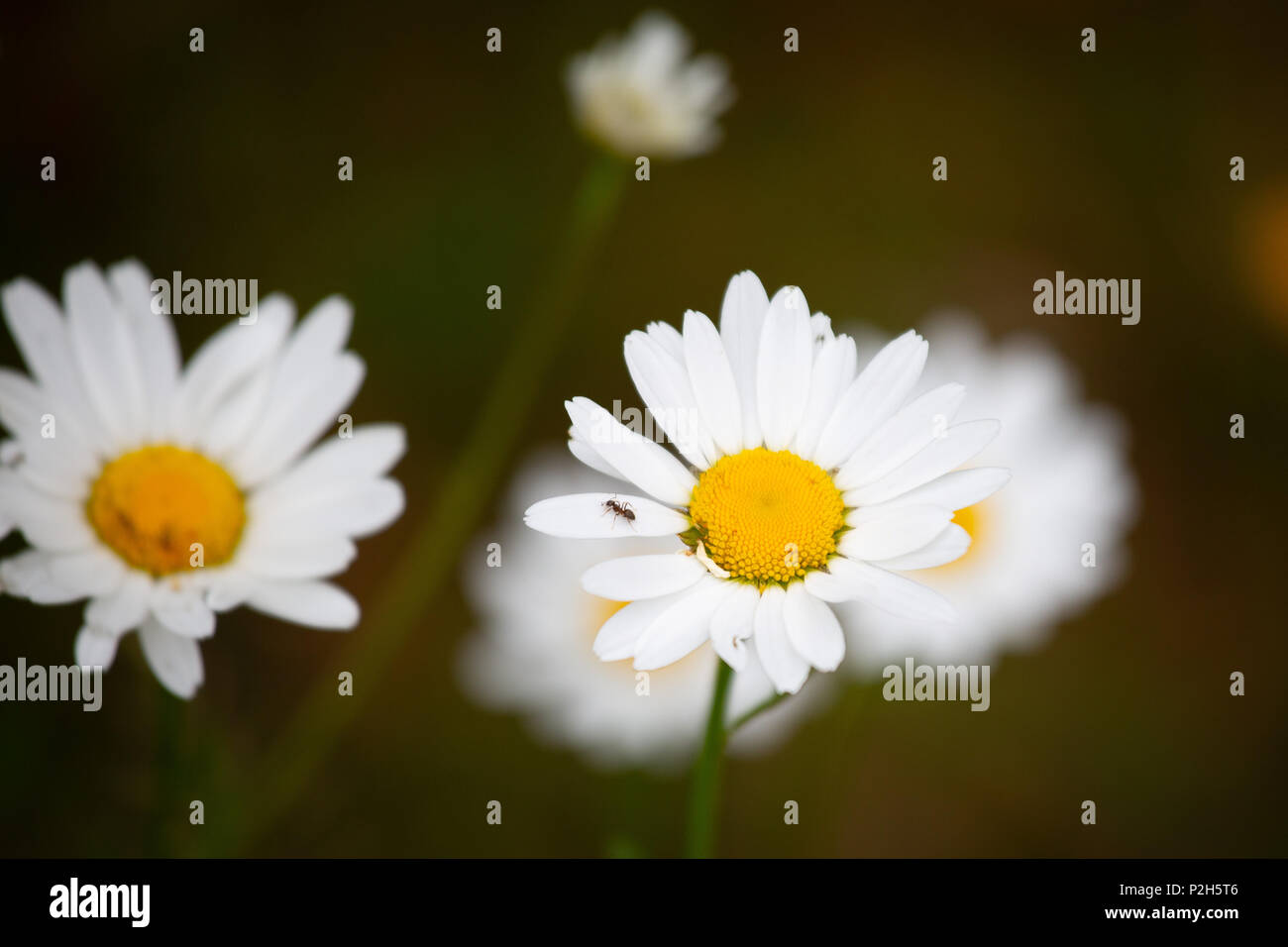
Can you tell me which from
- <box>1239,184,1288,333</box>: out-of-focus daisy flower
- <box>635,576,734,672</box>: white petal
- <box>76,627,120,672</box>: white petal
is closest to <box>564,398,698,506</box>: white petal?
<box>635,576,734,672</box>: white petal

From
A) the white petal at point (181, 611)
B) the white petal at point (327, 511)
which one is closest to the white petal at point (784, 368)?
the white petal at point (327, 511)

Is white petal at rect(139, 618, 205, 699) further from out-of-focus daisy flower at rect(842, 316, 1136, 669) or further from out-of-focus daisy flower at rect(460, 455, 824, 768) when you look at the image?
out-of-focus daisy flower at rect(842, 316, 1136, 669)

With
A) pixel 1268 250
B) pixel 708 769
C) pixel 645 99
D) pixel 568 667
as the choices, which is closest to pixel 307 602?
pixel 708 769

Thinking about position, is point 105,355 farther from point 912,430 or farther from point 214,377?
point 912,430

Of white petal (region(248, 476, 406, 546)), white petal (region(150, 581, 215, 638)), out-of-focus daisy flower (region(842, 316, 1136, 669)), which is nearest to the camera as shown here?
white petal (region(150, 581, 215, 638))

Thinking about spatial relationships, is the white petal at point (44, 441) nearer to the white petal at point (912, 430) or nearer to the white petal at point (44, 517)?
the white petal at point (44, 517)

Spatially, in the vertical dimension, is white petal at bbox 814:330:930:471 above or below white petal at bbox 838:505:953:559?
above

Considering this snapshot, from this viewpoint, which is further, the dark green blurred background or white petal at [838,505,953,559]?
the dark green blurred background
